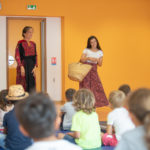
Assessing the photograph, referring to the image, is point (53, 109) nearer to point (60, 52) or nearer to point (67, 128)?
point (67, 128)

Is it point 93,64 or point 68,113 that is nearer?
point 68,113

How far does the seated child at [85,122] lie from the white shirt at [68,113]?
88 centimetres

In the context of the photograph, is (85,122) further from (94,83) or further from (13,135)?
(94,83)

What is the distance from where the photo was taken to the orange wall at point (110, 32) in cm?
782

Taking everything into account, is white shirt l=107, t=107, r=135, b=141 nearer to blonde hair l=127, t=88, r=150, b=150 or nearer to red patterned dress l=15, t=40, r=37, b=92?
blonde hair l=127, t=88, r=150, b=150

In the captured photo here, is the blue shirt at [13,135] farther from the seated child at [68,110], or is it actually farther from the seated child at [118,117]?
the seated child at [68,110]

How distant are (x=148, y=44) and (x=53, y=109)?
7.13 m

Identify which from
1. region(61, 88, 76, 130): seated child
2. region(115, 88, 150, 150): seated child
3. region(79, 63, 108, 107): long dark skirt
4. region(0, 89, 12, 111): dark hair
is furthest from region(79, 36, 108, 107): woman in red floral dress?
region(115, 88, 150, 150): seated child

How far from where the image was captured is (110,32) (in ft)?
26.3

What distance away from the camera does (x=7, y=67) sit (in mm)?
7820

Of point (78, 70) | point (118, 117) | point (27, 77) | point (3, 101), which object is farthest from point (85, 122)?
point (27, 77)

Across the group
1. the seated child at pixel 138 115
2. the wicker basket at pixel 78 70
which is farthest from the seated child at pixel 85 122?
the wicker basket at pixel 78 70

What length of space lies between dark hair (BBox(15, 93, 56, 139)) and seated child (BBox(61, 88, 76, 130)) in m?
2.69

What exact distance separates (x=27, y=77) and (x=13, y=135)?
2.91m
